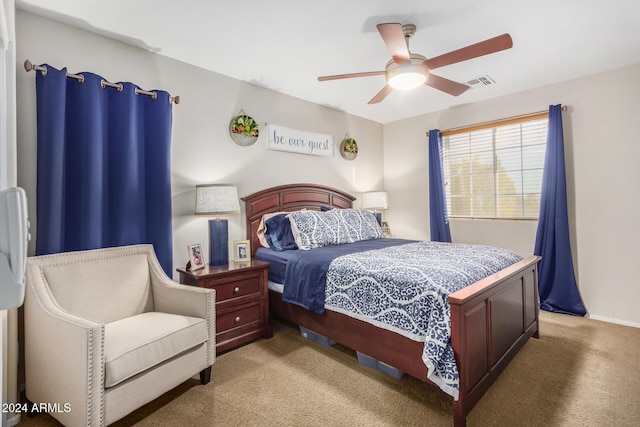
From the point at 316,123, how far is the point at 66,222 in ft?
9.12

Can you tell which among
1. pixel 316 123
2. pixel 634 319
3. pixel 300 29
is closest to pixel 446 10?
pixel 300 29

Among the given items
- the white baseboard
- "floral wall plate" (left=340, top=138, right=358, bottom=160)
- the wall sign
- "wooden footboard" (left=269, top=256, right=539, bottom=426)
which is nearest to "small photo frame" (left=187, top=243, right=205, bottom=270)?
"wooden footboard" (left=269, top=256, right=539, bottom=426)

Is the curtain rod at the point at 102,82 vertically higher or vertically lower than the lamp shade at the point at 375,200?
higher

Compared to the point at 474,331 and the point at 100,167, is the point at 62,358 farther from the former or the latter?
the point at 474,331

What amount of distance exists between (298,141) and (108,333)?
8.82 feet

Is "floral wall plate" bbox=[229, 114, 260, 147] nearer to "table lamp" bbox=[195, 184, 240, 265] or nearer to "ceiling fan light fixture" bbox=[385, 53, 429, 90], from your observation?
"table lamp" bbox=[195, 184, 240, 265]

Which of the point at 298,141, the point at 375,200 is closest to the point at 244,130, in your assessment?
the point at 298,141

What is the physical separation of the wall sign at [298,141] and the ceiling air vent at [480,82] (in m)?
1.71

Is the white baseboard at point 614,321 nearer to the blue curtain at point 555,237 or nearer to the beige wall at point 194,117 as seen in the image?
the blue curtain at point 555,237

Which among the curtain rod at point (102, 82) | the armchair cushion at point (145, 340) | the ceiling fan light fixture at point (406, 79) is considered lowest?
the armchair cushion at point (145, 340)

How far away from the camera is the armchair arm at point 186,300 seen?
206cm

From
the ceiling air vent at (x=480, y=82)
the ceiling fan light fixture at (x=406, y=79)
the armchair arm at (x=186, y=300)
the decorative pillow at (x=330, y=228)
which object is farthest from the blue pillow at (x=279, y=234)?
the ceiling air vent at (x=480, y=82)

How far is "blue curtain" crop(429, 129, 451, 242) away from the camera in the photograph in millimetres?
4234

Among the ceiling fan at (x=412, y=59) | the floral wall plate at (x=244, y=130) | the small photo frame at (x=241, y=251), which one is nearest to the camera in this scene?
the ceiling fan at (x=412, y=59)
